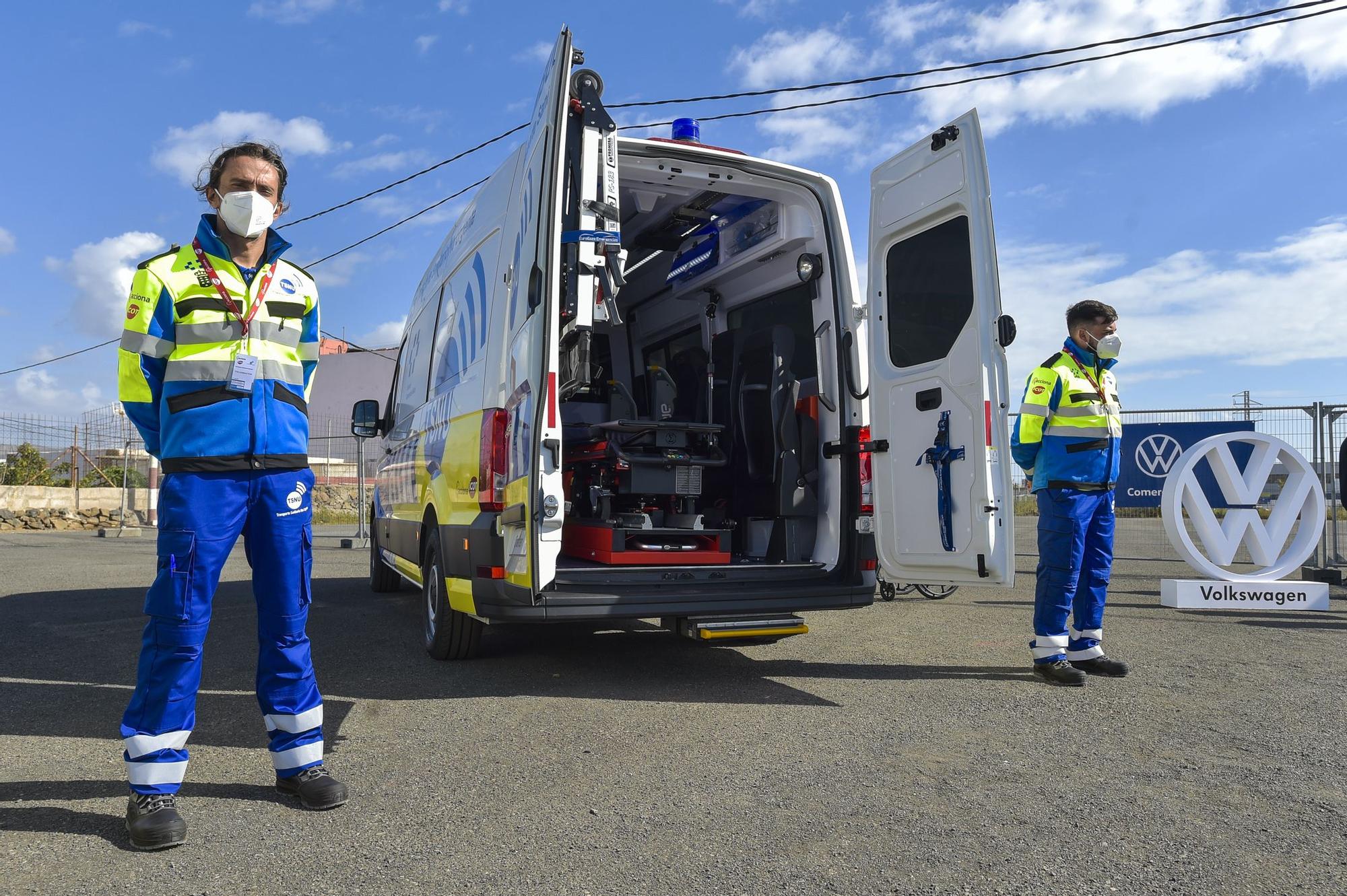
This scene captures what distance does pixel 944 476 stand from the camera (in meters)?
4.69

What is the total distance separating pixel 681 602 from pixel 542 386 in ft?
3.97

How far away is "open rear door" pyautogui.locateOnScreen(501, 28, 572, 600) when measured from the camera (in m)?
4.10

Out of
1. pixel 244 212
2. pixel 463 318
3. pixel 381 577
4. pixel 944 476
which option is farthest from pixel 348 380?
pixel 244 212

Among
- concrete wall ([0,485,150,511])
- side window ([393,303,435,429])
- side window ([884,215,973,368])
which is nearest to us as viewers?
side window ([884,215,973,368])

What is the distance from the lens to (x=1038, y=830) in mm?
2727

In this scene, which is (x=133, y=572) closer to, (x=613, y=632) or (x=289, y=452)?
(x=613, y=632)

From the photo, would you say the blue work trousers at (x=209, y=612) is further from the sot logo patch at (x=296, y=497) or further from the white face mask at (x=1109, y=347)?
the white face mask at (x=1109, y=347)

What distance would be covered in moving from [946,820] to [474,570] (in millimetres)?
2434

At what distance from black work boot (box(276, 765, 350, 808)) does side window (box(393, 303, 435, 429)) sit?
12.1 ft

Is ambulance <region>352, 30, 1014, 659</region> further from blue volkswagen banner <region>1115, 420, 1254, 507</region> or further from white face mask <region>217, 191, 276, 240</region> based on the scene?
blue volkswagen banner <region>1115, 420, 1254, 507</region>

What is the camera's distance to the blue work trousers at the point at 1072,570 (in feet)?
16.1

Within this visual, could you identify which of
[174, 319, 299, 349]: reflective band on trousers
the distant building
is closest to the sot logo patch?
[174, 319, 299, 349]: reflective band on trousers

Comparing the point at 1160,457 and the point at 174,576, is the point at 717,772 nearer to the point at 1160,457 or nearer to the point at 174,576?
the point at 174,576

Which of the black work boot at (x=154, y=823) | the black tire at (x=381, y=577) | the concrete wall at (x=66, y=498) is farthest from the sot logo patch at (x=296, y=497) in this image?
the concrete wall at (x=66, y=498)
